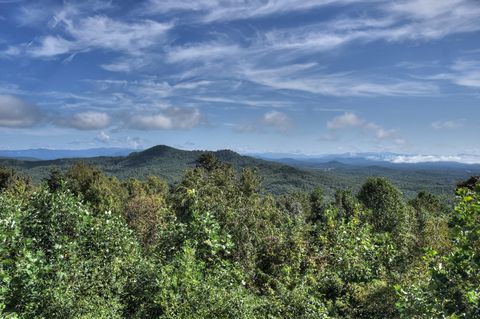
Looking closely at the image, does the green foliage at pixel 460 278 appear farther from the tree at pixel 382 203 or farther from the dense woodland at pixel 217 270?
the tree at pixel 382 203

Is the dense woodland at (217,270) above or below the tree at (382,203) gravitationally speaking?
above

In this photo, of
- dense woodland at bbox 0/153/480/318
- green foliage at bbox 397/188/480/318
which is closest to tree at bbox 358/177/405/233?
dense woodland at bbox 0/153/480/318

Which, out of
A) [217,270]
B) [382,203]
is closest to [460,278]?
[217,270]

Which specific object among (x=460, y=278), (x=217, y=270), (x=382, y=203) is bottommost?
(x=382, y=203)

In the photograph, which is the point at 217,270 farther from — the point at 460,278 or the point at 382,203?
the point at 382,203

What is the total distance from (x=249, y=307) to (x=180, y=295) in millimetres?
2346

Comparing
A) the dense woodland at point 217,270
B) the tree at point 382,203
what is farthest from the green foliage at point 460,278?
the tree at point 382,203

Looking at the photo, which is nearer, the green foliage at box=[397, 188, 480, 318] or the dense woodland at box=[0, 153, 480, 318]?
the green foliage at box=[397, 188, 480, 318]

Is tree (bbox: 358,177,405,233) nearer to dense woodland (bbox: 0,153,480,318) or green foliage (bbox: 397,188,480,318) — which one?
dense woodland (bbox: 0,153,480,318)

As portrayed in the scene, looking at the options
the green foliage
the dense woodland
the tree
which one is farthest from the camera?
the tree

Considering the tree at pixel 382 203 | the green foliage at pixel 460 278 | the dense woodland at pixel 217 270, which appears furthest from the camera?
the tree at pixel 382 203

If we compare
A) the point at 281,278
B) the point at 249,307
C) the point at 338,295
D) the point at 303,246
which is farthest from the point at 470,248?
the point at 303,246

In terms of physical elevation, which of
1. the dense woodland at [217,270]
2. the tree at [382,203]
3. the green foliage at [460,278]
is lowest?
the tree at [382,203]

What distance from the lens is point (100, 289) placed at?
587 inches
